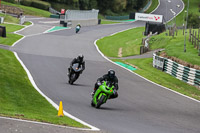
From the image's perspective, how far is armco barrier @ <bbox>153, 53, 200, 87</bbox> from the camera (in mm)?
27202

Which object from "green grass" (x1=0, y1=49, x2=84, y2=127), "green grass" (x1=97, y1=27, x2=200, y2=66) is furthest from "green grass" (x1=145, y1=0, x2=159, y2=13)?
"green grass" (x1=0, y1=49, x2=84, y2=127)

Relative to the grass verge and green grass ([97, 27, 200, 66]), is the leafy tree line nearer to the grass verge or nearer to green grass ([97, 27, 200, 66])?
green grass ([97, 27, 200, 66])

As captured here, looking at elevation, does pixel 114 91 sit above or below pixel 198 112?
above

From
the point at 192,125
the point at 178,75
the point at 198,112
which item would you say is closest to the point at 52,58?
the point at 178,75

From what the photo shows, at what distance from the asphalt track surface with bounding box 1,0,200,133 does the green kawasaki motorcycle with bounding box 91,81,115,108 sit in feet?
1.01

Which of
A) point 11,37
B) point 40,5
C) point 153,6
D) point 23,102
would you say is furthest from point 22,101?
point 153,6

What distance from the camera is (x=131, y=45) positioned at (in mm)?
49156

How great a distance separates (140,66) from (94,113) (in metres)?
18.9

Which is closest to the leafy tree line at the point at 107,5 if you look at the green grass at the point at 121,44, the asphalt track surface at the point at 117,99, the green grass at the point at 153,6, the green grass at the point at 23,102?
the green grass at the point at 153,6

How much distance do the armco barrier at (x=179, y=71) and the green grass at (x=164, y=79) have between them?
1.33ft

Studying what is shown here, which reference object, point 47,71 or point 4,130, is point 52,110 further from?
point 47,71

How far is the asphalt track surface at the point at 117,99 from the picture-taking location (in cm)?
1397

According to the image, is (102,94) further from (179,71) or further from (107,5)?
(107,5)

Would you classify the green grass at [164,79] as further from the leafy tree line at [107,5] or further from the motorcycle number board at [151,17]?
the leafy tree line at [107,5]
